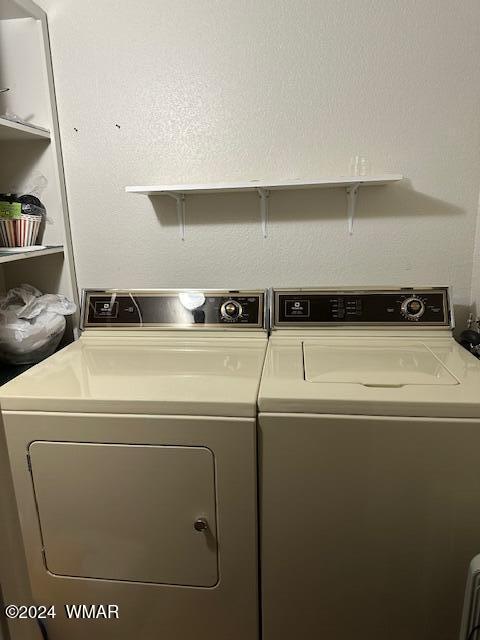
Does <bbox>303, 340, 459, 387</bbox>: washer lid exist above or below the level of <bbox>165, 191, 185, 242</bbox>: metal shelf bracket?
below

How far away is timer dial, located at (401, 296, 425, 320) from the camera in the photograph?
1.64m

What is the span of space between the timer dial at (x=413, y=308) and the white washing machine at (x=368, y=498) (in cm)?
32

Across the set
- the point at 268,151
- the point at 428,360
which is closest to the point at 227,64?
the point at 268,151

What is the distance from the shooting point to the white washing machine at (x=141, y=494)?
119cm

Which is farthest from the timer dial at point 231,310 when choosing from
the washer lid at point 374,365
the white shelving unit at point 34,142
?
the white shelving unit at point 34,142

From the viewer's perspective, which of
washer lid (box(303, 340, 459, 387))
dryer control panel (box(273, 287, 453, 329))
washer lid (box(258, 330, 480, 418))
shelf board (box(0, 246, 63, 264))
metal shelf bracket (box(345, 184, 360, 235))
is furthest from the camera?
metal shelf bracket (box(345, 184, 360, 235))

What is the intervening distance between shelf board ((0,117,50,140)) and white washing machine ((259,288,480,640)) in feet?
4.04

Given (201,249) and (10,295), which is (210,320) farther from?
(10,295)

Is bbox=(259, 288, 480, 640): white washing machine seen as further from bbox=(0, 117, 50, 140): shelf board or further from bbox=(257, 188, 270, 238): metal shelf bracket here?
bbox=(0, 117, 50, 140): shelf board

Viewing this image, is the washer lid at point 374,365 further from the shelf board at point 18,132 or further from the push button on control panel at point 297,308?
the shelf board at point 18,132

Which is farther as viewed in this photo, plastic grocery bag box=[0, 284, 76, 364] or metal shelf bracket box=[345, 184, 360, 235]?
metal shelf bracket box=[345, 184, 360, 235]

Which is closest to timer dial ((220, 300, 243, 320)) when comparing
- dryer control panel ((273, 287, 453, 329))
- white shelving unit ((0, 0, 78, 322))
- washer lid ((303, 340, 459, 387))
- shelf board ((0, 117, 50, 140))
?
dryer control panel ((273, 287, 453, 329))

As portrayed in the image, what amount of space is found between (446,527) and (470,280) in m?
0.98

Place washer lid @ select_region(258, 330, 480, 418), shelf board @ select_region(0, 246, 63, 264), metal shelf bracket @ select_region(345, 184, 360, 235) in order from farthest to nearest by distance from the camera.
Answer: metal shelf bracket @ select_region(345, 184, 360, 235) < shelf board @ select_region(0, 246, 63, 264) < washer lid @ select_region(258, 330, 480, 418)
